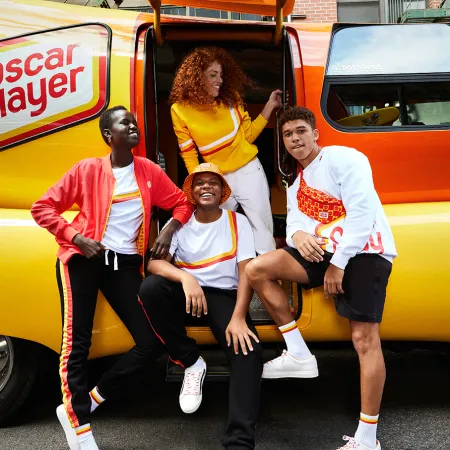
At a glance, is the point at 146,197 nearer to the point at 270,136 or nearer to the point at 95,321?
the point at 95,321

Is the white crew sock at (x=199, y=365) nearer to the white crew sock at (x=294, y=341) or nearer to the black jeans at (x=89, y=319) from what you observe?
the black jeans at (x=89, y=319)

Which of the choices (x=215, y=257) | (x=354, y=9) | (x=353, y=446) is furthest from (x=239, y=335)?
(x=354, y=9)

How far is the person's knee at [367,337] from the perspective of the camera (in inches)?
108

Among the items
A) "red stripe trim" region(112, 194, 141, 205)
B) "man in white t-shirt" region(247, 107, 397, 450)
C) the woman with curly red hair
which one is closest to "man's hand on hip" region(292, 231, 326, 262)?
"man in white t-shirt" region(247, 107, 397, 450)

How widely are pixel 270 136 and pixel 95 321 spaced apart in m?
2.74

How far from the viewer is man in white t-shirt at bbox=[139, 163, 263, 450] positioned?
2.69 m

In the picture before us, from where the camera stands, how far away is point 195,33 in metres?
3.39

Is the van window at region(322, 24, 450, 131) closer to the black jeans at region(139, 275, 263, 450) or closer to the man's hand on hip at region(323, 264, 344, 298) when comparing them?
the man's hand on hip at region(323, 264, 344, 298)

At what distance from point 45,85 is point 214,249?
1288 mm

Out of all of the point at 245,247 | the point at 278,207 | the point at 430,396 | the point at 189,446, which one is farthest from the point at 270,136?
the point at 189,446

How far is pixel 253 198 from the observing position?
3361mm

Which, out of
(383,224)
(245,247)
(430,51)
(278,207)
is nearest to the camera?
(383,224)

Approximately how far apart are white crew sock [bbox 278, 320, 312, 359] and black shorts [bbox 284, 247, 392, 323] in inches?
9.9

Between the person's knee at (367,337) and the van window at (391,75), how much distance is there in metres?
1.13
